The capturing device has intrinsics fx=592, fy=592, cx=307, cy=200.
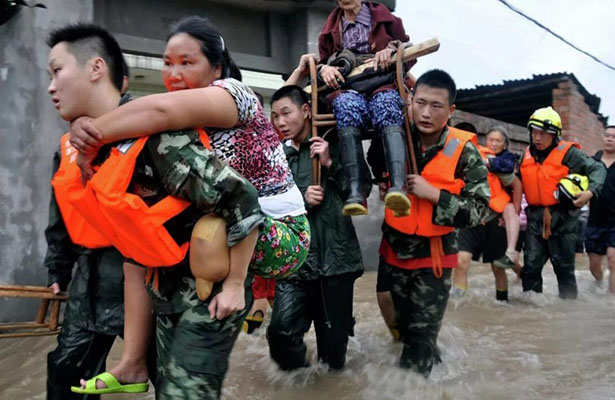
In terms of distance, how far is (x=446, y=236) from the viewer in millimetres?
3664

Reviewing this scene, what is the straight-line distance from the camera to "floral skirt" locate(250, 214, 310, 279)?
2092 millimetres

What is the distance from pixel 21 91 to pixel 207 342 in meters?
4.18

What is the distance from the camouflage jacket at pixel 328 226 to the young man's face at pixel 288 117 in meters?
0.12

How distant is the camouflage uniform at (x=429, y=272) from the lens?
11.5ft

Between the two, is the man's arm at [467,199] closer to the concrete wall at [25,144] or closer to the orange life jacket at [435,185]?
the orange life jacket at [435,185]

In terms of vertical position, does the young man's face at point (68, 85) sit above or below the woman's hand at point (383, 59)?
below

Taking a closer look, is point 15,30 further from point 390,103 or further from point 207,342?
point 207,342

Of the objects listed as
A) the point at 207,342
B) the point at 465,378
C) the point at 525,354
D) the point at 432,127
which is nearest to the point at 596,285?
the point at 525,354

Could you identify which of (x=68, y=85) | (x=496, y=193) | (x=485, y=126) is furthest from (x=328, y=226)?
(x=485, y=126)

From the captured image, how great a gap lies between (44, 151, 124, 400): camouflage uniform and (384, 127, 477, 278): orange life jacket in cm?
167

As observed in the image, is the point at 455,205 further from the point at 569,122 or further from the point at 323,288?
the point at 569,122

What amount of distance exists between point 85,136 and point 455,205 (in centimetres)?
224

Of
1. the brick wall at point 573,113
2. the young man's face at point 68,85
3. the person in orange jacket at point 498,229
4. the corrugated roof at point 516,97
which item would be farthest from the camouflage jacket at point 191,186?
the corrugated roof at point 516,97

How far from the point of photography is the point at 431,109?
11.8 ft
